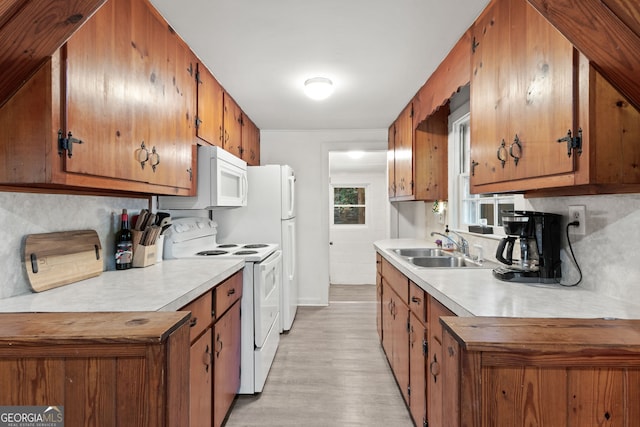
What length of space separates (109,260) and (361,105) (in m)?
2.45

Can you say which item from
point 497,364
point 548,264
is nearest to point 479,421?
point 497,364

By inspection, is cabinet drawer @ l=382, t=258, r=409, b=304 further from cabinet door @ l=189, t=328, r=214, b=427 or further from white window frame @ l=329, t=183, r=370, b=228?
white window frame @ l=329, t=183, r=370, b=228

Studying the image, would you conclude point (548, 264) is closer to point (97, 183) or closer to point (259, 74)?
point (97, 183)

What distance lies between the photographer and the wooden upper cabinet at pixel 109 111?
110 cm

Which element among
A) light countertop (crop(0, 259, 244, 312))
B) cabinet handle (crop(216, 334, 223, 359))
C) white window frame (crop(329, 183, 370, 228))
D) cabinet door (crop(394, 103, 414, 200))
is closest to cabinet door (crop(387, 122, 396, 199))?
cabinet door (crop(394, 103, 414, 200))

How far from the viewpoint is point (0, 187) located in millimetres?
1213

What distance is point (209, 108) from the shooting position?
98.0 inches

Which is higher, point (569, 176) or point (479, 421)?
point (569, 176)

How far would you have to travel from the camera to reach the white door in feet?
19.1

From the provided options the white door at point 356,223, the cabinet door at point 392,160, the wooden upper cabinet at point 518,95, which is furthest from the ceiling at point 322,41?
the white door at point 356,223

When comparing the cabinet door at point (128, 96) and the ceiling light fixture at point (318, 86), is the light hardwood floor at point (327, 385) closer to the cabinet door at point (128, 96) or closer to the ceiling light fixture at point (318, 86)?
the cabinet door at point (128, 96)

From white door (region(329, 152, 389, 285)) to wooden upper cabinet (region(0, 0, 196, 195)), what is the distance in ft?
13.4

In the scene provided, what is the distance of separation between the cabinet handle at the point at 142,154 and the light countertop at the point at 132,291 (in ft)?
1.80

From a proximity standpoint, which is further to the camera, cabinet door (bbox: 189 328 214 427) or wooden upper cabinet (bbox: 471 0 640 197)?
cabinet door (bbox: 189 328 214 427)
